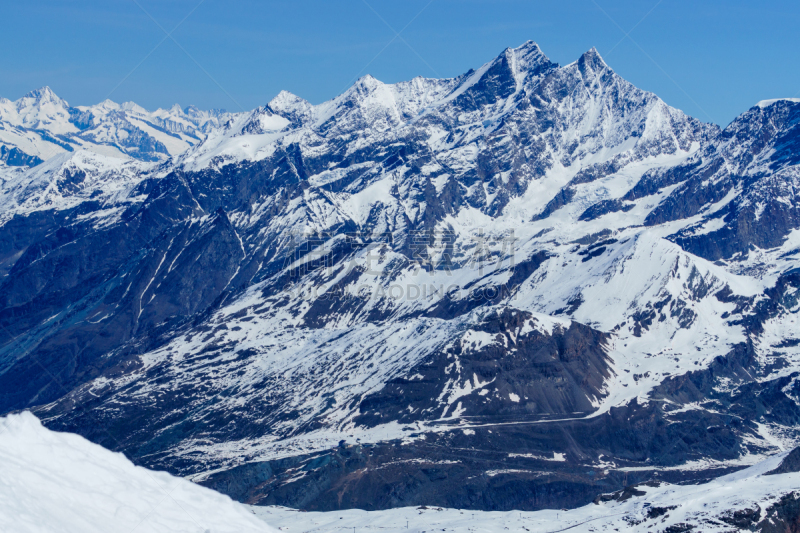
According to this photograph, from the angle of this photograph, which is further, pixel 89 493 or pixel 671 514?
pixel 671 514

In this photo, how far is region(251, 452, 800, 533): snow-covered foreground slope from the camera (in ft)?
477

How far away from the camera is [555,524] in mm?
175375

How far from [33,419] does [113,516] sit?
9.50 meters

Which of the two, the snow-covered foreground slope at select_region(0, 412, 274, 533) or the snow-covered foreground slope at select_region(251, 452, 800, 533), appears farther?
the snow-covered foreground slope at select_region(251, 452, 800, 533)

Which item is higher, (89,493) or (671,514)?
(89,493)

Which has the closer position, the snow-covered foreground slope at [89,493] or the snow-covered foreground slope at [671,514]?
Result: the snow-covered foreground slope at [89,493]

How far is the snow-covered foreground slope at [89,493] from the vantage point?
56.8 metres

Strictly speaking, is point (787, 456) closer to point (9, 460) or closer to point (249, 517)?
point (249, 517)

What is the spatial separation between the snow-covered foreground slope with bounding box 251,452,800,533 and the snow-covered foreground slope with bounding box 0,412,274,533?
340ft

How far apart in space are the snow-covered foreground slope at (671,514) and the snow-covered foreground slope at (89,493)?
103489mm

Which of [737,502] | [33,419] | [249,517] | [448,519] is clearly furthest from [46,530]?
[448,519]

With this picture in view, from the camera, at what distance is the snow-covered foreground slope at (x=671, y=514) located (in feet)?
477

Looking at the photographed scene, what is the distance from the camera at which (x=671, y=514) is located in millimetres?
155875

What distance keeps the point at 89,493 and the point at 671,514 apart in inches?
4763
